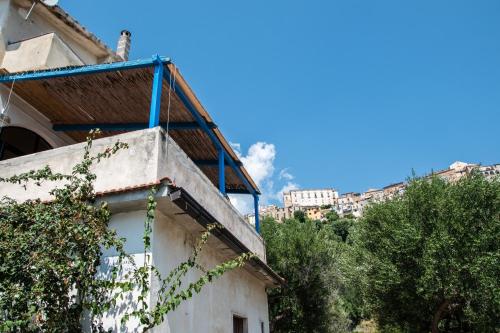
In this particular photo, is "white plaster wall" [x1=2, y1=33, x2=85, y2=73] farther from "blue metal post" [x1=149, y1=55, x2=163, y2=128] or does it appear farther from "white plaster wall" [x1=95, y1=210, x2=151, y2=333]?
"white plaster wall" [x1=95, y1=210, x2=151, y2=333]

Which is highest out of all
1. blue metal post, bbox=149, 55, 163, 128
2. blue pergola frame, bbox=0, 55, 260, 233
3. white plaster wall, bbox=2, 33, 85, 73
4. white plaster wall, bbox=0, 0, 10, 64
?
white plaster wall, bbox=0, 0, 10, 64

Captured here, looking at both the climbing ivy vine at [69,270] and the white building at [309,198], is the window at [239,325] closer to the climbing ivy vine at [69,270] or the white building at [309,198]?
the climbing ivy vine at [69,270]

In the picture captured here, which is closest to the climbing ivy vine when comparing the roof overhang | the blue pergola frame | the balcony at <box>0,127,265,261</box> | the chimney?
the roof overhang

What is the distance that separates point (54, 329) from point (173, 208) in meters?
2.23

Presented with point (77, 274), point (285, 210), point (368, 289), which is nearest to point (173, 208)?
point (77, 274)

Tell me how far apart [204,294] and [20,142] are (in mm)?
6651

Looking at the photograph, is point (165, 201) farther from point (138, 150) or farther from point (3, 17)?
point (3, 17)

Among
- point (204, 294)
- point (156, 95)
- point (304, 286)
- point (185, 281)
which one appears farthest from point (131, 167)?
point (304, 286)

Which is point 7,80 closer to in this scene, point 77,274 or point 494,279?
point 77,274

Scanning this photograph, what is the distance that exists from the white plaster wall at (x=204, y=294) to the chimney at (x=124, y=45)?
1103 centimetres

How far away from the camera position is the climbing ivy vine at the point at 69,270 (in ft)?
16.4

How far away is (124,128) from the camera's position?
9.98 meters

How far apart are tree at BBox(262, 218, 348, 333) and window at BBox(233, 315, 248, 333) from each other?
8.19 m

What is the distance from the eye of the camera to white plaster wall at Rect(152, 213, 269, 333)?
619 cm
